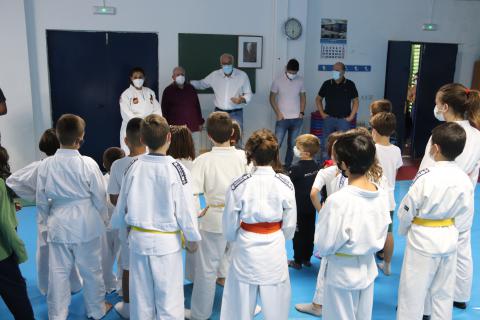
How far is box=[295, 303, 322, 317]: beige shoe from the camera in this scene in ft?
10.9

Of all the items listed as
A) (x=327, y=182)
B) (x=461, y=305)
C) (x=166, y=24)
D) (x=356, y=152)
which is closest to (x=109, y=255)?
(x=327, y=182)

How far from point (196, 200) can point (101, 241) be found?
90 cm

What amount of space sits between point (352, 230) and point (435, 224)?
0.79 meters

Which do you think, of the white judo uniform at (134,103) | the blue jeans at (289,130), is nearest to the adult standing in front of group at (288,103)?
the blue jeans at (289,130)

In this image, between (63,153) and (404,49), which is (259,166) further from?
(404,49)

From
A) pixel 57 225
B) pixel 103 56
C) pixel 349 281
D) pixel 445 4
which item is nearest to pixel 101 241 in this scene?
pixel 57 225

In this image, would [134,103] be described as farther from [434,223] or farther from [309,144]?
[434,223]

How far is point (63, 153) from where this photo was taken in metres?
2.98

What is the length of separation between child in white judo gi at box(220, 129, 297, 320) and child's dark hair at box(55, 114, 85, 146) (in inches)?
43.4

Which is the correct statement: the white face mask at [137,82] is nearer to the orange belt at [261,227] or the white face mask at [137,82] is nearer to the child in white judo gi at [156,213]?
the child in white judo gi at [156,213]

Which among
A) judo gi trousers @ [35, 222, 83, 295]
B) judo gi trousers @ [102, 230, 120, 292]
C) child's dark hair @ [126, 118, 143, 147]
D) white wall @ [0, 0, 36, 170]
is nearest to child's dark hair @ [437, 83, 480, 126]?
child's dark hair @ [126, 118, 143, 147]

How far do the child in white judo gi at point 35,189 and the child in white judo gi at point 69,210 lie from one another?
0.11 metres

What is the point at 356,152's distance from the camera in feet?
7.70

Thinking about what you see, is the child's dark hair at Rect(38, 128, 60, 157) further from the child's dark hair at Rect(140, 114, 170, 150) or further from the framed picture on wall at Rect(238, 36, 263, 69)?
the framed picture on wall at Rect(238, 36, 263, 69)
